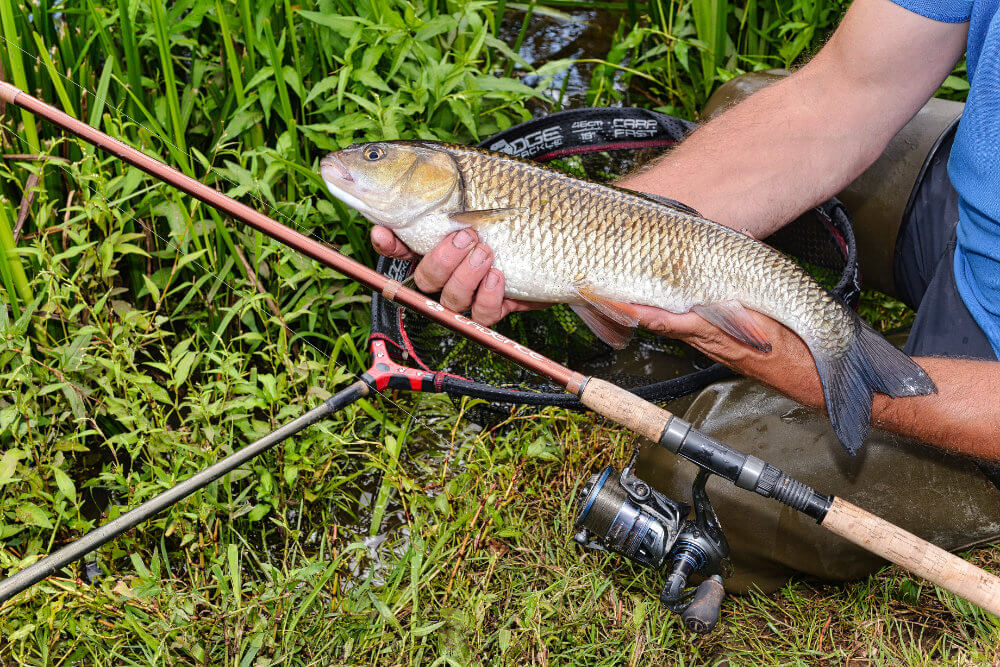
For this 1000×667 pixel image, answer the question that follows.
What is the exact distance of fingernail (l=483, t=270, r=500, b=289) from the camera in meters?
2.13

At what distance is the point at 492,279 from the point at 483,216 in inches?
6.6

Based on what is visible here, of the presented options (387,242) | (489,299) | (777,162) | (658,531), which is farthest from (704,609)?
(777,162)

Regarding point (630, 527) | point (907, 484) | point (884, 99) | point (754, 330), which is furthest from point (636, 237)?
point (907, 484)

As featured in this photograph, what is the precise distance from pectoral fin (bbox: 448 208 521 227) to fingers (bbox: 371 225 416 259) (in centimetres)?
23

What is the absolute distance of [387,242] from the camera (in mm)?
2256

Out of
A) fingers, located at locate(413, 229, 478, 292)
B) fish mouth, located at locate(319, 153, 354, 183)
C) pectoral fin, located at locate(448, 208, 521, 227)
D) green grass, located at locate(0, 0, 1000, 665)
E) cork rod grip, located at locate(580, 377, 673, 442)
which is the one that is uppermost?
fish mouth, located at locate(319, 153, 354, 183)

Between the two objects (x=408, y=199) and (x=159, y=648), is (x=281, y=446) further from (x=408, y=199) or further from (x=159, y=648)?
(x=408, y=199)

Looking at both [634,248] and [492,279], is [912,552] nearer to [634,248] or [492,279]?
[634,248]

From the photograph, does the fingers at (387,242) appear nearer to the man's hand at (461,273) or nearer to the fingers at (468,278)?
the man's hand at (461,273)

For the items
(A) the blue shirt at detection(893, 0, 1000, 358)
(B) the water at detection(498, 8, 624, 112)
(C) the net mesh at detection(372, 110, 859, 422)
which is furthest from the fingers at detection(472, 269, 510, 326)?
(B) the water at detection(498, 8, 624, 112)

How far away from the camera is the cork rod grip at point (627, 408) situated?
5.87 ft

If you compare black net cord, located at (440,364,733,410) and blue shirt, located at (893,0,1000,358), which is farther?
black net cord, located at (440,364,733,410)

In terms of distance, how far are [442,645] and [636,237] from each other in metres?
1.14

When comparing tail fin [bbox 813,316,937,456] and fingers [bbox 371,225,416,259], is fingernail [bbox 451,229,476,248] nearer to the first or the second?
fingers [bbox 371,225,416,259]
